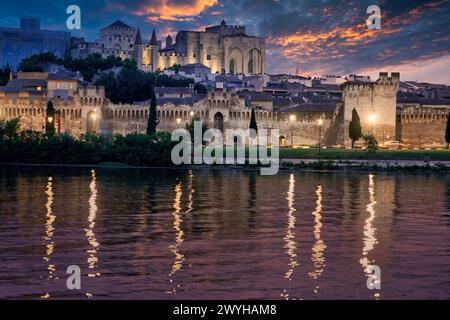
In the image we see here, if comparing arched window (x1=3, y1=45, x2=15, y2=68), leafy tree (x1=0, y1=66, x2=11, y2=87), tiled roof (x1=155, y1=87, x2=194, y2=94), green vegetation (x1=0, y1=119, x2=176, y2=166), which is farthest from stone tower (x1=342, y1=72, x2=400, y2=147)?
arched window (x1=3, y1=45, x2=15, y2=68)

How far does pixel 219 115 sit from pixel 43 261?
Result: 50003mm

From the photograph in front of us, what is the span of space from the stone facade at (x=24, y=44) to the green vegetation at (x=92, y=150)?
189ft

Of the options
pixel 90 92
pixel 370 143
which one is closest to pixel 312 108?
pixel 370 143

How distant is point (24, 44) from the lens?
11344cm

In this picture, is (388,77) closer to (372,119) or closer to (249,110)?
(372,119)

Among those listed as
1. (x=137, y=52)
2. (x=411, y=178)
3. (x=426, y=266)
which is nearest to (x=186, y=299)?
(x=426, y=266)

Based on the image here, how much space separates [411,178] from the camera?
45.4 meters

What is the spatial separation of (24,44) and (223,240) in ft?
317

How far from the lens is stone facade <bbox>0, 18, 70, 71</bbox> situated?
113 m

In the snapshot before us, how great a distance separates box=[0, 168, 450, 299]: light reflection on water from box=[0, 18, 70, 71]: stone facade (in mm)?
76706

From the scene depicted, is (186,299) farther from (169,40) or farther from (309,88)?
(169,40)

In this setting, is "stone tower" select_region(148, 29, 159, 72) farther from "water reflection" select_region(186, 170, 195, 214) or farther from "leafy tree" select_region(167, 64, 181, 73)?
"water reflection" select_region(186, 170, 195, 214)

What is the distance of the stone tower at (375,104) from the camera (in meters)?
62.9

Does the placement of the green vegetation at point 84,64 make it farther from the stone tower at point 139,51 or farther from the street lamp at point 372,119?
the street lamp at point 372,119
